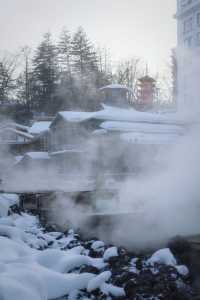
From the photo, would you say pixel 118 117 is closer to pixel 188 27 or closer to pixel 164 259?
pixel 188 27

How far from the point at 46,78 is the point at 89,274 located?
3142cm

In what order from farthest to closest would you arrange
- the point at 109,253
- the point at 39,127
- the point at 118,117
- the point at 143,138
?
the point at 39,127, the point at 118,117, the point at 143,138, the point at 109,253

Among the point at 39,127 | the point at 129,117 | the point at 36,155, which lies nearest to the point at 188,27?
the point at 129,117

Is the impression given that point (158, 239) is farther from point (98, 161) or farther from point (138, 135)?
point (138, 135)

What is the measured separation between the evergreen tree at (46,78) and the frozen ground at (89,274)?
28.0 meters

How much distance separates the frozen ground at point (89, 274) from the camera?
4.02 m

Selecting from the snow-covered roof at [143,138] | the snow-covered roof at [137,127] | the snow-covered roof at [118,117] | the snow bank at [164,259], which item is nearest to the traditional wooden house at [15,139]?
the snow-covered roof at [118,117]

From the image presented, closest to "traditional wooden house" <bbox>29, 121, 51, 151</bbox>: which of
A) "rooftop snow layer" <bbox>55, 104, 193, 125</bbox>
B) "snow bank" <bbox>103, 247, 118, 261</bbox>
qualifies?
"rooftop snow layer" <bbox>55, 104, 193, 125</bbox>

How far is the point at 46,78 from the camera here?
3450 cm

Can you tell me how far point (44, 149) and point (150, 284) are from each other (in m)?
27.3

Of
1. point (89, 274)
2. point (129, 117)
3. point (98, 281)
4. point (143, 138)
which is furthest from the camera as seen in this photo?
point (129, 117)

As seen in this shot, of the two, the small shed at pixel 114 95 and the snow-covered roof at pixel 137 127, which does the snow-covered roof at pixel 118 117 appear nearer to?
the snow-covered roof at pixel 137 127

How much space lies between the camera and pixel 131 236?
781cm

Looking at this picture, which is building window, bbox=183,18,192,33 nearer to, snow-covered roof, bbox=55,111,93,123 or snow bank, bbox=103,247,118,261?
snow-covered roof, bbox=55,111,93,123
